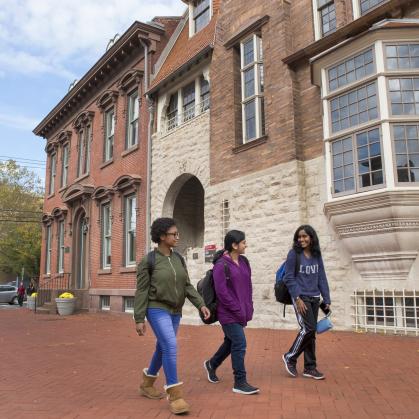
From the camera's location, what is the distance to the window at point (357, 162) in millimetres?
9320

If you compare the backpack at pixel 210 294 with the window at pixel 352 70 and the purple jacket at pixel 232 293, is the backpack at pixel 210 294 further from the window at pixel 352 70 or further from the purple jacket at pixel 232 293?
the window at pixel 352 70

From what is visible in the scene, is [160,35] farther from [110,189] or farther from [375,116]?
[375,116]

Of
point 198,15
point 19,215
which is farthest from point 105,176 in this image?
point 19,215

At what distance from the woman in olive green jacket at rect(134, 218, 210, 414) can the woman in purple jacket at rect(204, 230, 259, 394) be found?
0.86 ft

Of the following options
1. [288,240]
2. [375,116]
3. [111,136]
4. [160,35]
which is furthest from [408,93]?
[111,136]

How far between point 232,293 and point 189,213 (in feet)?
39.2

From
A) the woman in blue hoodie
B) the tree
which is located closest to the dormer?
the woman in blue hoodie

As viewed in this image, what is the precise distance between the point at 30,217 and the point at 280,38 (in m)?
35.5

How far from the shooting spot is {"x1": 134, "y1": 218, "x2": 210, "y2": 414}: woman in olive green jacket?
4453 mm

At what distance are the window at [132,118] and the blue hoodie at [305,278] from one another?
44.6 feet

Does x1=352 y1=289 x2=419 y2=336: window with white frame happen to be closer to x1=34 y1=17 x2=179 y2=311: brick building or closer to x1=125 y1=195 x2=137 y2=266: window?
x1=34 y1=17 x2=179 y2=311: brick building

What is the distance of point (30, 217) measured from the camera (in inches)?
1673

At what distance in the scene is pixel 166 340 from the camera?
4.48 m

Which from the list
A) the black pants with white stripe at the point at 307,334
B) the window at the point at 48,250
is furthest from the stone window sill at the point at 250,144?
the window at the point at 48,250
